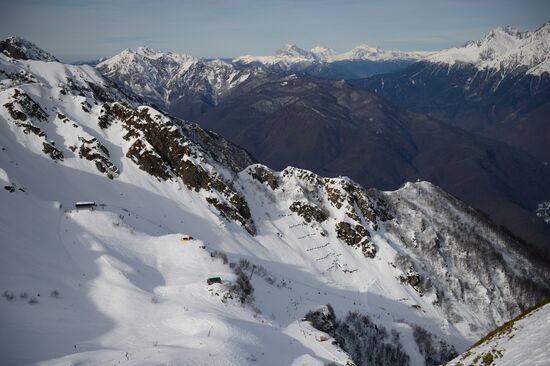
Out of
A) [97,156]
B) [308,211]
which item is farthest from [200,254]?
[308,211]

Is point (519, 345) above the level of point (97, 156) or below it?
below

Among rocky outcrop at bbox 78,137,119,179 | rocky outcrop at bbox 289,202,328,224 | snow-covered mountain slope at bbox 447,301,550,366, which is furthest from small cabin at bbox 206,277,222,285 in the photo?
rocky outcrop at bbox 289,202,328,224

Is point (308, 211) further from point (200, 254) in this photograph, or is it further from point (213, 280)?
point (213, 280)

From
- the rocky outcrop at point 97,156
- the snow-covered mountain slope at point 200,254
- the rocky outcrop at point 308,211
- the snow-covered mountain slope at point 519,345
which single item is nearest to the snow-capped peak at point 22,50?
the snow-covered mountain slope at point 200,254

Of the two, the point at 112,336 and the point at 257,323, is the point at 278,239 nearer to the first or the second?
the point at 257,323

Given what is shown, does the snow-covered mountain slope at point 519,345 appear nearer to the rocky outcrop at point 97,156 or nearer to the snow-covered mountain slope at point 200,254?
the snow-covered mountain slope at point 200,254

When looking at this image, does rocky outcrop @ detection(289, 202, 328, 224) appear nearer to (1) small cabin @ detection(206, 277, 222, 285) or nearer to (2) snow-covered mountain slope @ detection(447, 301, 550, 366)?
(1) small cabin @ detection(206, 277, 222, 285)
